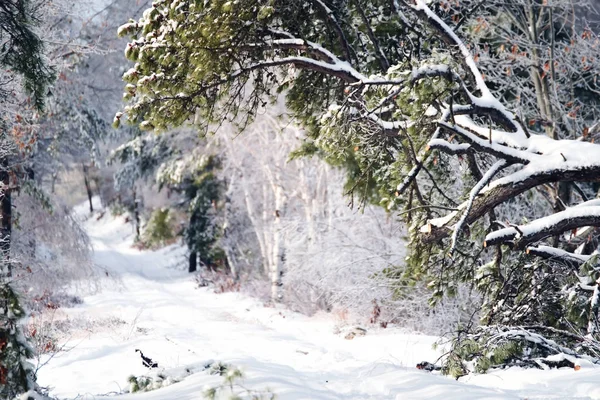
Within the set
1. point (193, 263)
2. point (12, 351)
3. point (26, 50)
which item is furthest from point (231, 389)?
point (193, 263)

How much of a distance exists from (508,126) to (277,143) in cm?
1222

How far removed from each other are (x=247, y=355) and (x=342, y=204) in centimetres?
741

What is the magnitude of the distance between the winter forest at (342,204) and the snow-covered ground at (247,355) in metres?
0.06

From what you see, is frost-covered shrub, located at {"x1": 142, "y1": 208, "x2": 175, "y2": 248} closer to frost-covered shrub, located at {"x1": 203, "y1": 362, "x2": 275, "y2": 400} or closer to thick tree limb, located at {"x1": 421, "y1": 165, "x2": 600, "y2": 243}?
thick tree limb, located at {"x1": 421, "y1": 165, "x2": 600, "y2": 243}

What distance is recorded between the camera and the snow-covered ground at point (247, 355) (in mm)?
5461

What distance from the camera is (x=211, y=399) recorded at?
3.99 meters

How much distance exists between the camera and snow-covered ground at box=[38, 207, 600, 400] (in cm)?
546

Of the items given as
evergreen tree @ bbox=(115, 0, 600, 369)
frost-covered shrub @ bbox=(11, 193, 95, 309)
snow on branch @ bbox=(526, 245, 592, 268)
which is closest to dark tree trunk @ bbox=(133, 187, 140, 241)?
frost-covered shrub @ bbox=(11, 193, 95, 309)

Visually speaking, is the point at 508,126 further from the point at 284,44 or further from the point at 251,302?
the point at 251,302

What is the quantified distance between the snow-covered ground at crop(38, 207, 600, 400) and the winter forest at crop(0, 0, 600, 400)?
0.19ft

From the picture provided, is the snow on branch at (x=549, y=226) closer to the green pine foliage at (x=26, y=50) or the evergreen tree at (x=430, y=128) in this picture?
the evergreen tree at (x=430, y=128)

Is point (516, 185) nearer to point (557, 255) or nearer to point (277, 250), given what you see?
point (557, 255)

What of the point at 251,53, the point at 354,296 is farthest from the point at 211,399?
the point at 354,296

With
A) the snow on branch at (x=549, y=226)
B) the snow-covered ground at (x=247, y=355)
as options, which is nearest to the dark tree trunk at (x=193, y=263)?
the snow-covered ground at (x=247, y=355)
